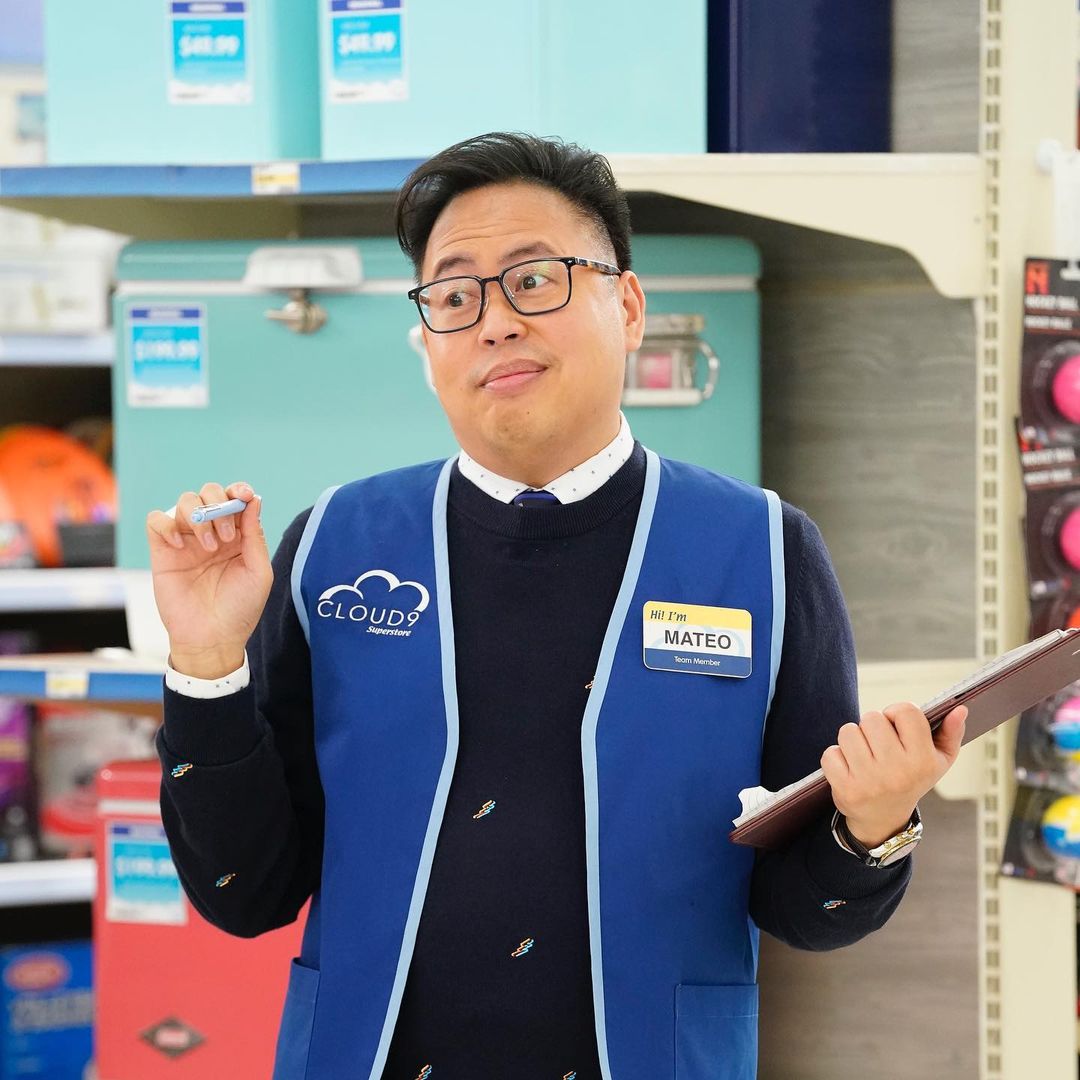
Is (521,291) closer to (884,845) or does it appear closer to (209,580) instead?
(209,580)

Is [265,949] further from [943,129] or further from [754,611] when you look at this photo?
[943,129]

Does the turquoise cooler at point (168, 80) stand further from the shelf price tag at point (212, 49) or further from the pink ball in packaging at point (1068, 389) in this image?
the pink ball in packaging at point (1068, 389)

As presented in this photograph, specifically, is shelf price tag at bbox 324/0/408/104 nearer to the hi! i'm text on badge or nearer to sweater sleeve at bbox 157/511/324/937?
sweater sleeve at bbox 157/511/324/937

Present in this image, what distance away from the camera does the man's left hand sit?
1038 millimetres

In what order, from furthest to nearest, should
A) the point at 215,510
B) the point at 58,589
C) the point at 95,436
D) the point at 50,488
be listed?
1. the point at 95,436
2. the point at 50,488
3. the point at 58,589
4. the point at 215,510

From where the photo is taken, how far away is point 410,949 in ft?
3.95

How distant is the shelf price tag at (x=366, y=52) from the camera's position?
1.80 metres

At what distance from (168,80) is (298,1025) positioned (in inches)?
51.5

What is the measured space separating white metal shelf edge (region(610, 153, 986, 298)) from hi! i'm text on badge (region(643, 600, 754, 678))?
655 mm

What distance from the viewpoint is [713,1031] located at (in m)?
1.21

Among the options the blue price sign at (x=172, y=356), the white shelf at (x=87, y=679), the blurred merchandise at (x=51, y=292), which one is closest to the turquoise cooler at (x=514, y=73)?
the blue price sign at (x=172, y=356)

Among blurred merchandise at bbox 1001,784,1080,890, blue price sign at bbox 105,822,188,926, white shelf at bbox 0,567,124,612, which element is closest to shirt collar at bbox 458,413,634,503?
blurred merchandise at bbox 1001,784,1080,890

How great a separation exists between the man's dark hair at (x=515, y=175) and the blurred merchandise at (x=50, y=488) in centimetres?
188

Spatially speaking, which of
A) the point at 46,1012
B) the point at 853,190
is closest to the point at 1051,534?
the point at 853,190
